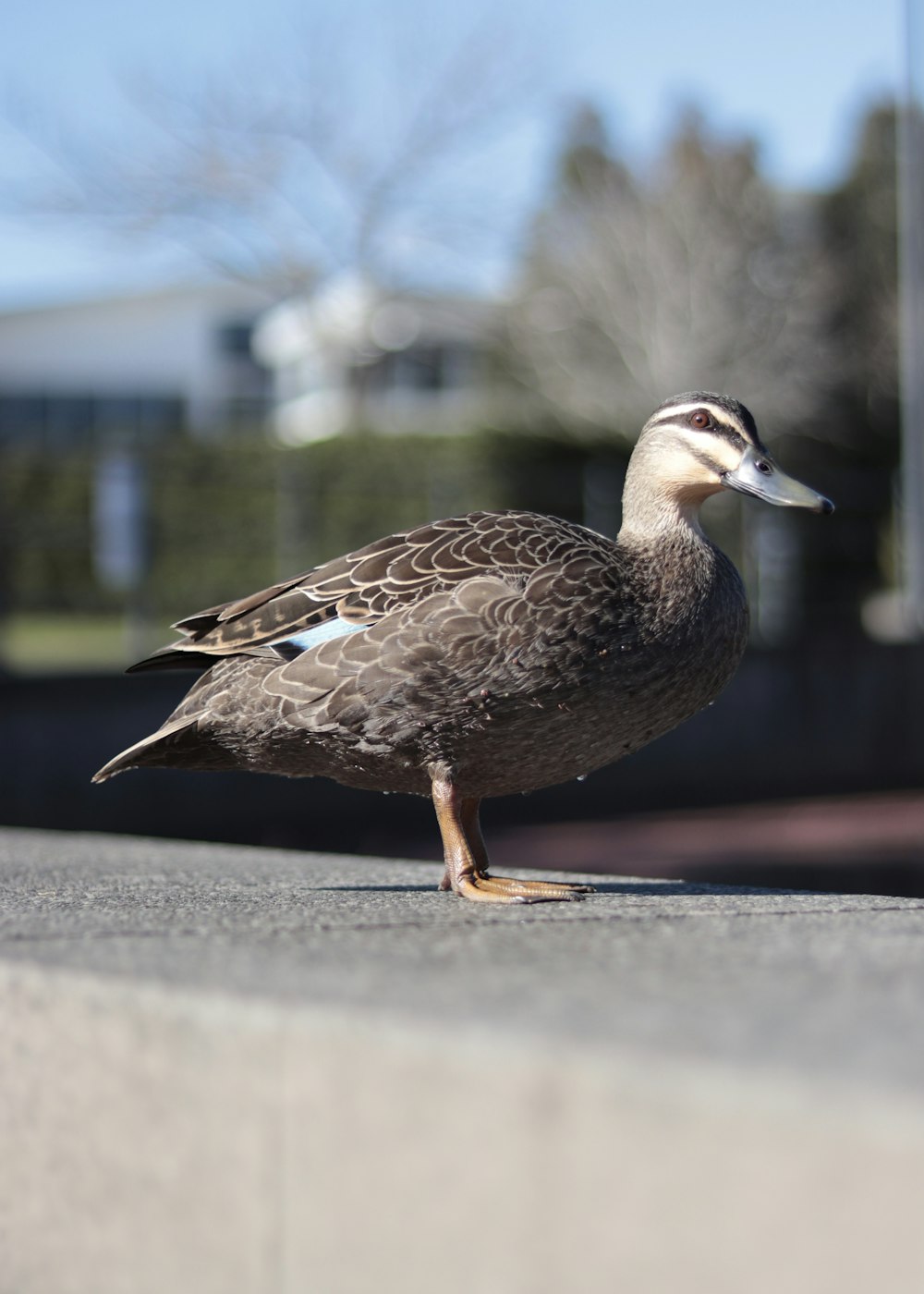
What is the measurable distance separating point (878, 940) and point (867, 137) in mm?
38951

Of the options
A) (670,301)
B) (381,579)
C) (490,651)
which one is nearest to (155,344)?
(670,301)

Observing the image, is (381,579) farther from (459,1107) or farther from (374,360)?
(374,360)

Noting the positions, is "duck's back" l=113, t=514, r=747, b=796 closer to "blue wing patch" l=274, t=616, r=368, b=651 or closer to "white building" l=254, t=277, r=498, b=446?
"blue wing patch" l=274, t=616, r=368, b=651

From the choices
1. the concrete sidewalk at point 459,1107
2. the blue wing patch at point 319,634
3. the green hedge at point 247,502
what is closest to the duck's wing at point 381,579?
the blue wing patch at point 319,634

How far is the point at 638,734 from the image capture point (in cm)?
346

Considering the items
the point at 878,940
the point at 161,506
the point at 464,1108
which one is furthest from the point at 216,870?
the point at 161,506

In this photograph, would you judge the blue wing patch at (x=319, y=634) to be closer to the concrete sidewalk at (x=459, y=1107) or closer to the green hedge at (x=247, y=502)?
the concrete sidewalk at (x=459, y=1107)

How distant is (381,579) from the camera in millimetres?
3484

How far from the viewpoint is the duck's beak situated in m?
3.57

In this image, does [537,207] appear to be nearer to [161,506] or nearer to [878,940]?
[161,506]

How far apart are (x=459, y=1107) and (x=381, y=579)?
5.65 feet

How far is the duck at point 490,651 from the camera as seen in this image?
10.8ft

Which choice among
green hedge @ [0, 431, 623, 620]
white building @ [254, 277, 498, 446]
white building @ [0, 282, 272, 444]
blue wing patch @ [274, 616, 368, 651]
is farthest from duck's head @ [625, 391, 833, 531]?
white building @ [0, 282, 272, 444]

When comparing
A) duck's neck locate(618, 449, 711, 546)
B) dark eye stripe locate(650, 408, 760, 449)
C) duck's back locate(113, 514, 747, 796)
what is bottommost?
duck's back locate(113, 514, 747, 796)
